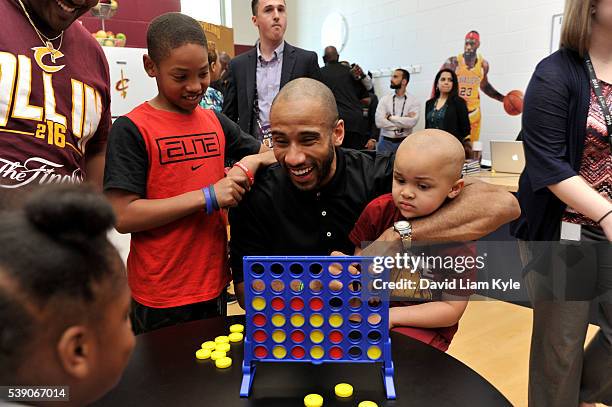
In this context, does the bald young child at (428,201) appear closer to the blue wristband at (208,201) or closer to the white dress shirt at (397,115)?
the blue wristband at (208,201)

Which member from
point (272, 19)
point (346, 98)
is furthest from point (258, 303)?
point (346, 98)

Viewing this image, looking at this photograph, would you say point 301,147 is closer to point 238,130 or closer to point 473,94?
point 238,130

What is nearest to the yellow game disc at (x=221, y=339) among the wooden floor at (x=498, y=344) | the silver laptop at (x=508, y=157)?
the wooden floor at (x=498, y=344)

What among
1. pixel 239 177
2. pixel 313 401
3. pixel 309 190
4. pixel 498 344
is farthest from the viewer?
pixel 498 344

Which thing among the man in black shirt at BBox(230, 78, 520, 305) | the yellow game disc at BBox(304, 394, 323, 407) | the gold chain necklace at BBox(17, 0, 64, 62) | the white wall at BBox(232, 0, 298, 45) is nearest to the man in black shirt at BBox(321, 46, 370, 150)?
the white wall at BBox(232, 0, 298, 45)

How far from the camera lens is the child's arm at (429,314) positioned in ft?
4.35

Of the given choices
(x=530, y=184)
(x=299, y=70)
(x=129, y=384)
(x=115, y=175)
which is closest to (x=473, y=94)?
(x=299, y=70)

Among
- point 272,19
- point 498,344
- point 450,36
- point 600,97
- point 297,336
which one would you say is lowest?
point 498,344

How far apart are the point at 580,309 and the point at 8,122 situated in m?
1.79

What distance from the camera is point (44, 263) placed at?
0.48 m

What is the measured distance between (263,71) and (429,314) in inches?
79.8

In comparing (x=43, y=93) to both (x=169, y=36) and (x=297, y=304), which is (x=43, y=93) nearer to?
(x=169, y=36)

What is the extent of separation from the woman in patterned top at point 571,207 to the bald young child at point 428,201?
0.38 m

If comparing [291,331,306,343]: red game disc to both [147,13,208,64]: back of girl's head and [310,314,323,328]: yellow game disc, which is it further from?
[147,13,208,64]: back of girl's head
